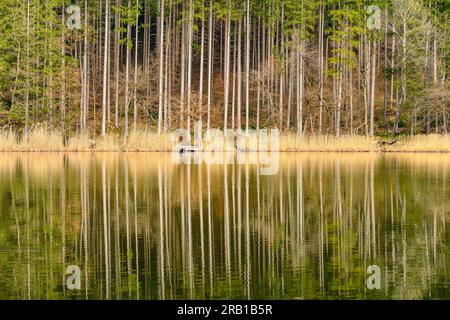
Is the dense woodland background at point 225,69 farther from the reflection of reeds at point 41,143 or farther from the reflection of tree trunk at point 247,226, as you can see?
the reflection of tree trunk at point 247,226

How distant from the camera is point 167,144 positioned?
169ft

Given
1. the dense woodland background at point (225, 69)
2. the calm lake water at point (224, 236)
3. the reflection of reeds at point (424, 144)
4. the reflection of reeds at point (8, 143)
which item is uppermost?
the dense woodland background at point (225, 69)

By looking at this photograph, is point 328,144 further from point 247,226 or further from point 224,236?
point 224,236

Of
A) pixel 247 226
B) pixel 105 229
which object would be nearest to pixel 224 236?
pixel 247 226

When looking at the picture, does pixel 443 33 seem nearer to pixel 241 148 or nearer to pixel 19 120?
pixel 241 148

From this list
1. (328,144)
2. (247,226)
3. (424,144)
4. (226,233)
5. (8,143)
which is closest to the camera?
(226,233)

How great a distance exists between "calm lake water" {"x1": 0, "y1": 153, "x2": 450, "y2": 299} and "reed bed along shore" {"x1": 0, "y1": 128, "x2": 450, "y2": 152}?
1885 centimetres

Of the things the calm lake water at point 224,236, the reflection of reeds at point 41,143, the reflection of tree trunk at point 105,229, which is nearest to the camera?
the calm lake water at point 224,236

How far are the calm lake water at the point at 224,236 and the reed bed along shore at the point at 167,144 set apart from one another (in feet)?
61.8

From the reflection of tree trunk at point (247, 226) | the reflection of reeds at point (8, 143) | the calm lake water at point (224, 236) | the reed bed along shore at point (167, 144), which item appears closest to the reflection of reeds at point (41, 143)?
the reed bed along shore at point (167, 144)

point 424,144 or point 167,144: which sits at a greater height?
point 167,144

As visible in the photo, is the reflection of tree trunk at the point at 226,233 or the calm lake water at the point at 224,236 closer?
the calm lake water at the point at 224,236

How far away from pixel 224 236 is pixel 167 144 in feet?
114

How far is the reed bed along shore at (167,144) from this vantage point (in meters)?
51.3
